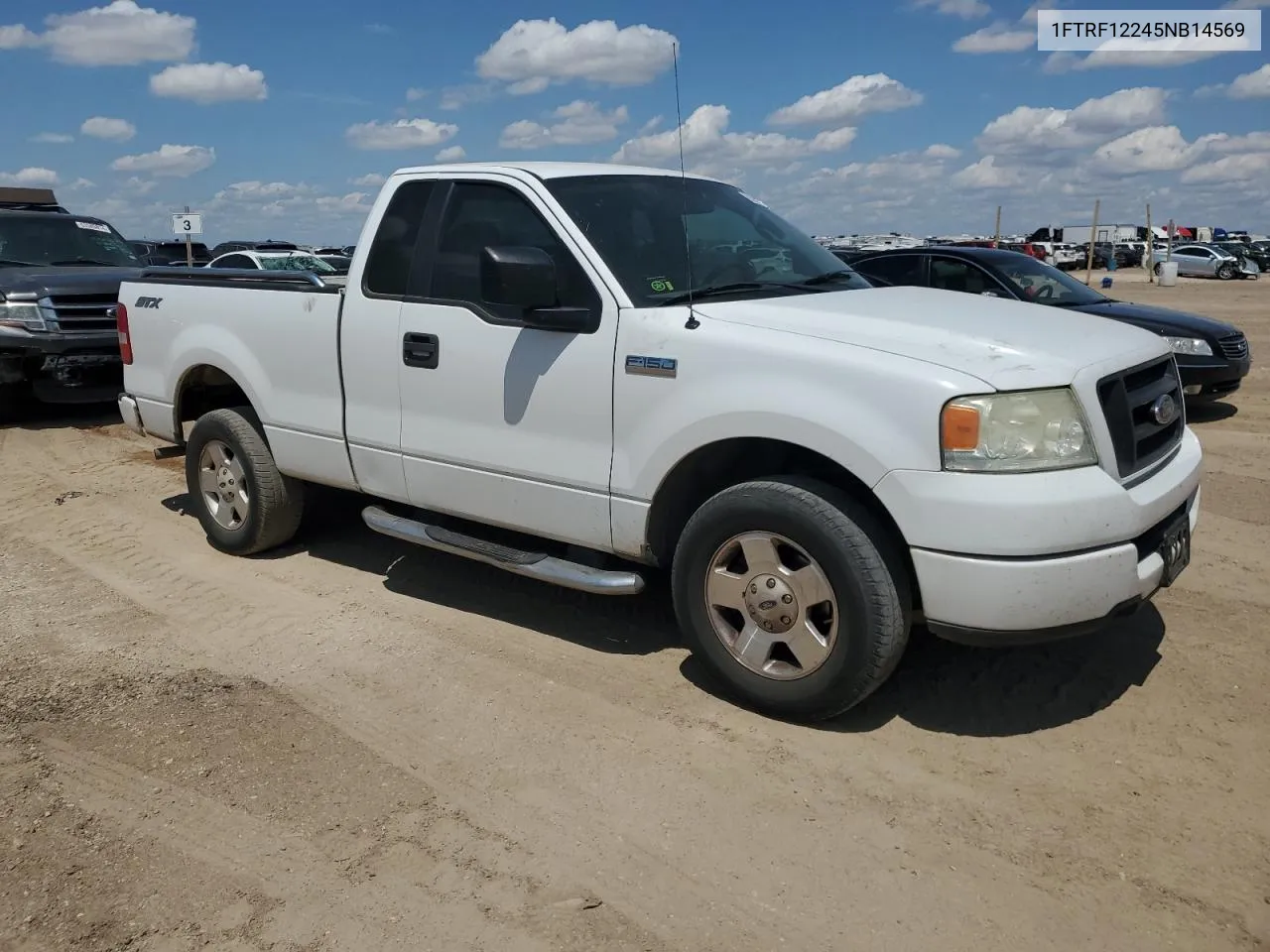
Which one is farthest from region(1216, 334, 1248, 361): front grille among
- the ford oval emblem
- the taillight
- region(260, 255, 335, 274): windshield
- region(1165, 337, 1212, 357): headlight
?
region(260, 255, 335, 274): windshield

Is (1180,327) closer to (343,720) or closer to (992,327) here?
(992,327)

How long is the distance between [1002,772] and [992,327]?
5.10ft

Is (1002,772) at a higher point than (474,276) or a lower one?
lower

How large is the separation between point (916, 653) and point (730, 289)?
5.68ft

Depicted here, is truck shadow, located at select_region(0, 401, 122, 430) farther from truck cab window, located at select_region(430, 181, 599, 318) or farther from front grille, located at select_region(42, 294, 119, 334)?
truck cab window, located at select_region(430, 181, 599, 318)

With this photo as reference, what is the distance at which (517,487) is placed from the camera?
14.8 ft

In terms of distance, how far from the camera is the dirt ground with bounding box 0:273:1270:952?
→ 9.40ft

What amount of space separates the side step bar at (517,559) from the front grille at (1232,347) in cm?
722

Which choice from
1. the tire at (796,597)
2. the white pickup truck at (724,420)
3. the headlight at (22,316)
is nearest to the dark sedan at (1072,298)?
the white pickup truck at (724,420)

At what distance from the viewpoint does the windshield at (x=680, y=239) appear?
4.32 m

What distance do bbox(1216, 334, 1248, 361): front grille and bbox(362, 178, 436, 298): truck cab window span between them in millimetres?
7592

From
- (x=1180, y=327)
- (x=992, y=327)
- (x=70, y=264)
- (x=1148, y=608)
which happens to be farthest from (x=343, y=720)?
(x=70, y=264)

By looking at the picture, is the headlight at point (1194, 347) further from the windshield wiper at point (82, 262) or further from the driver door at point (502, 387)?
the windshield wiper at point (82, 262)

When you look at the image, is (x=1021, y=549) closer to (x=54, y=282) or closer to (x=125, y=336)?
(x=125, y=336)
